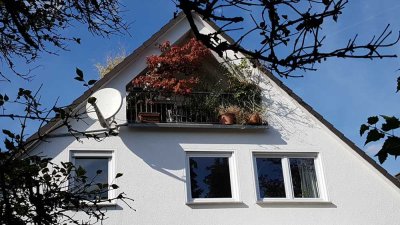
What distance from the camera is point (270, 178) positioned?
10.7m

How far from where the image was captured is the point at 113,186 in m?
4.49

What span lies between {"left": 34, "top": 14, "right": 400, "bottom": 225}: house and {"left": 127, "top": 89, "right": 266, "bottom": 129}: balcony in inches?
1.7

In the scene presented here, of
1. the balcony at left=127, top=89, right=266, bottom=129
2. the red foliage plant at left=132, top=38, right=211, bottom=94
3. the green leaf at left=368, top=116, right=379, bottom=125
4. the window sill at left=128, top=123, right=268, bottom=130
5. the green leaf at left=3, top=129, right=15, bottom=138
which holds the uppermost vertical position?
→ the red foliage plant at left=132, top=38, right=211, bottom=94

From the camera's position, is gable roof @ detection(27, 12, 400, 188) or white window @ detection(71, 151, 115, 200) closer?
white window @ detection(71, 151, 115, 200)

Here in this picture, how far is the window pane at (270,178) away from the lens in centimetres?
1053

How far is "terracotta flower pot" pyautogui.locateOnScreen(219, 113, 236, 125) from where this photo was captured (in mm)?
10734

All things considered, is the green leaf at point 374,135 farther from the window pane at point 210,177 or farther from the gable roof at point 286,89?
the gable roof at point 286,89

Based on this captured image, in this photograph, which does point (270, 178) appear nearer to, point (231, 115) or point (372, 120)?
point (231, 115)

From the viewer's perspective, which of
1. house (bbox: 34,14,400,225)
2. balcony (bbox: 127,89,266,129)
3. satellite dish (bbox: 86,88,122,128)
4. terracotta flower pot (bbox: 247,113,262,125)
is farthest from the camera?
terracotta flower pot (bbox: 247,113,262,125)

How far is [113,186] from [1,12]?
218 centimetres

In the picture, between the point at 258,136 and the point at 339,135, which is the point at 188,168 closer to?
the point at 258,136

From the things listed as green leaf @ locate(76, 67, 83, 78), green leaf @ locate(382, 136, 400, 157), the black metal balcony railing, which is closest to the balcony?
the black metal balcony railing

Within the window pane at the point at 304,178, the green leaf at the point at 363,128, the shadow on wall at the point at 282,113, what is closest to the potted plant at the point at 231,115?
the shadow on wall at the point at 282,113

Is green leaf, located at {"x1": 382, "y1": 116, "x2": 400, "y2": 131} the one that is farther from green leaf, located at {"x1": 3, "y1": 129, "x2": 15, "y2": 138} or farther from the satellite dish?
the satellite dish
